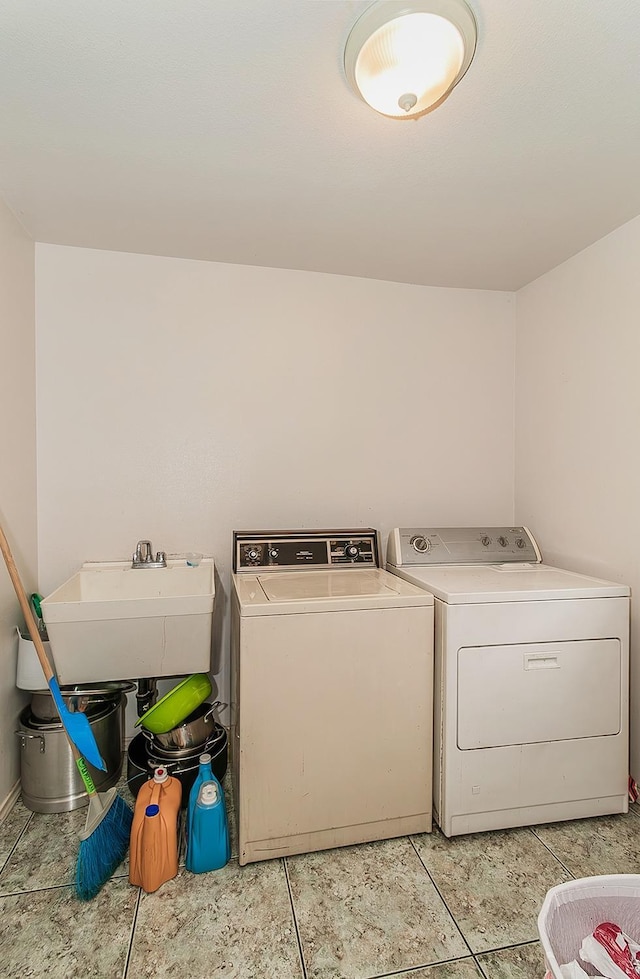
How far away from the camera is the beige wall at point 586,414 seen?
2.06m

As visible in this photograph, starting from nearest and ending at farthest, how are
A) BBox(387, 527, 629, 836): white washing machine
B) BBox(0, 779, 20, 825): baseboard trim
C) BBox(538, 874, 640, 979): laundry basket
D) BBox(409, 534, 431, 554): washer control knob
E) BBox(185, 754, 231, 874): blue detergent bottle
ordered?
BBox(538, 874, 640, 979): laundry basket → BBox(185, 754, 231, 874): blue detergent bottle → BBox(387, 527, 629, 836): white washing machine → BBox(0, 779, 20, 825): baseboard trim → BBox(409, 534, 431, 554): washer control knob

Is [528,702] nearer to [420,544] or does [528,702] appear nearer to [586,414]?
[420,544]

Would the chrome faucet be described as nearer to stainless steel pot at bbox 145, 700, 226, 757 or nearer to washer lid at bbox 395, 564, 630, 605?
stainless steel pot at bbox 145, 700, 226, 757

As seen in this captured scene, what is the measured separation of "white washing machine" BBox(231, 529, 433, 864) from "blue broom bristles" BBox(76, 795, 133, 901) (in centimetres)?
39

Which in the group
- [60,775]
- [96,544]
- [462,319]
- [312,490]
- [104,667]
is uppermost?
[462,319]

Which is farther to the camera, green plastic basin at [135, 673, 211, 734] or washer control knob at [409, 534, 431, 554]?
washer control knob at [409, 534, 431, 554]

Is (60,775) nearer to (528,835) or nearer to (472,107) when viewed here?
(528,835)

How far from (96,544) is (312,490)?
1.05 metres

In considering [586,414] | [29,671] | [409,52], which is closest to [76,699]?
[29,671]

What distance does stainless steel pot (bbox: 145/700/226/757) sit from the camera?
202cm

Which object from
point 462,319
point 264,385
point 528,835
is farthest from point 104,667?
point 462,319

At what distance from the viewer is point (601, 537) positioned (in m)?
2.22

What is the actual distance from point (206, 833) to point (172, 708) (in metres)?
0.46

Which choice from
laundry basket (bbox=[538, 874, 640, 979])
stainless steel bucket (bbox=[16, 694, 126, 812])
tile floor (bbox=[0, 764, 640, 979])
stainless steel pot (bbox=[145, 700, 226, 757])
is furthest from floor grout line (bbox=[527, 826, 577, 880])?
stainless steel bucket (bbox=[16, 694, 126, 812])
